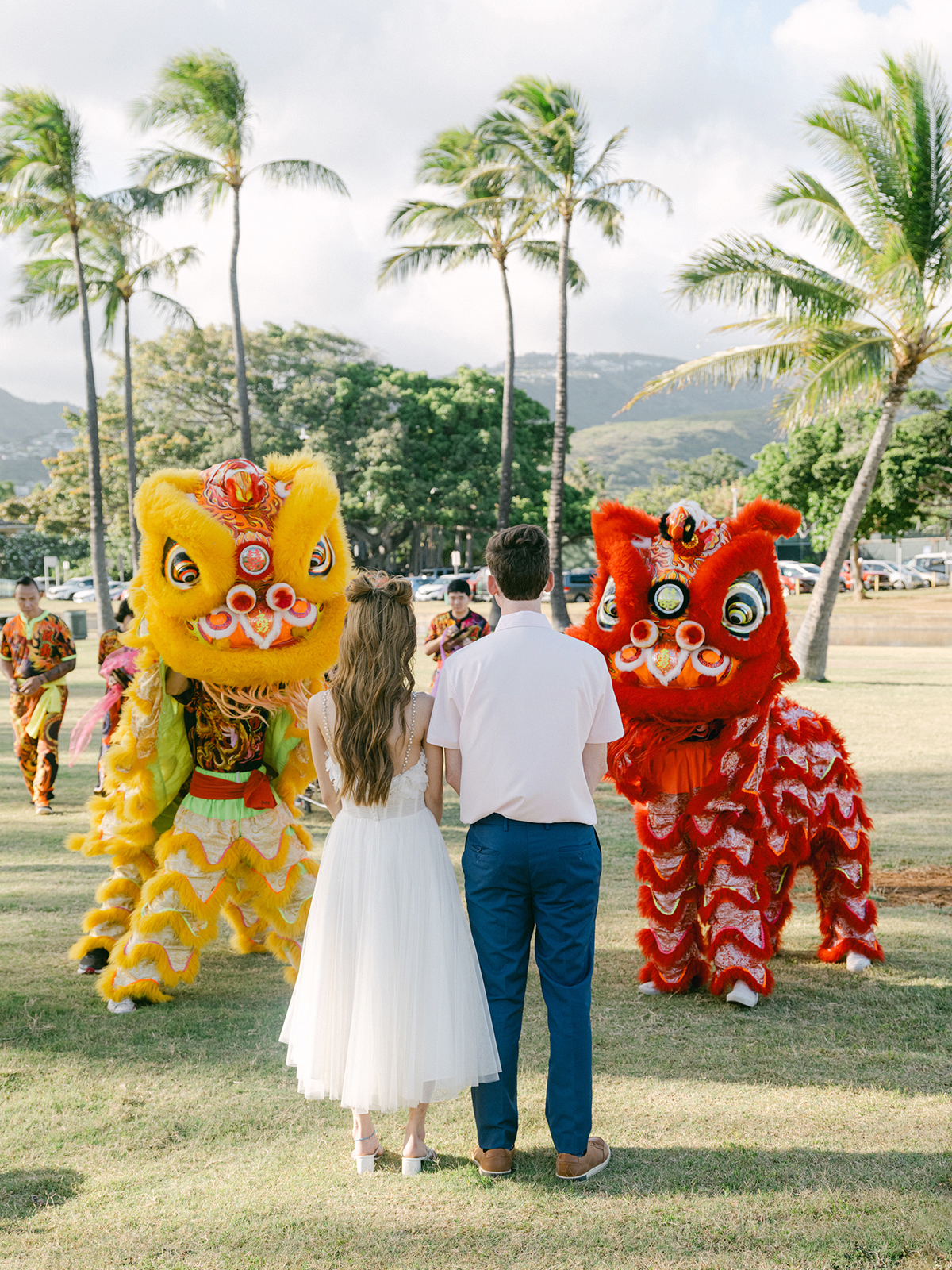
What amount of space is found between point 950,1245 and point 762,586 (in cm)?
243

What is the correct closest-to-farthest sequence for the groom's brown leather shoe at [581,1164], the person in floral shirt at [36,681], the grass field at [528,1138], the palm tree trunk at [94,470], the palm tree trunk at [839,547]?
the grass field at [528,1138], the groom's brown leather shoe at [581,1164], the person in floral shirt at [36,681], the palm tree trunk at [839,547], the palm tree trunk at [94,470]

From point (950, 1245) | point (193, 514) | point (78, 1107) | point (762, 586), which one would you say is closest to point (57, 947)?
point (78, 1107)

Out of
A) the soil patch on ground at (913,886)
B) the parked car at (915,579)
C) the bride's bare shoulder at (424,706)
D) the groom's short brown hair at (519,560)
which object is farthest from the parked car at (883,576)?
the bride's bare shoulder at (424,706)

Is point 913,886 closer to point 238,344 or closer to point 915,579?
point 238,344

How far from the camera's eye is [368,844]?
2988 millimetres

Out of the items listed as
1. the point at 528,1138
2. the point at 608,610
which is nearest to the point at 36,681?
the point at 608,610

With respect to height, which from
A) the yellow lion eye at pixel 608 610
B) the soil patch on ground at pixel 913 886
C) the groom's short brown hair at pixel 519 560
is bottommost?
the soil patch on ground at pixel 913 886

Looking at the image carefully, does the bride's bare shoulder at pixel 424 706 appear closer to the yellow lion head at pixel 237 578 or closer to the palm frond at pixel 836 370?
the yellow lion head at pixel 237 578

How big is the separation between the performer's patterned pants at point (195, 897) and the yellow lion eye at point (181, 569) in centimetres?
98

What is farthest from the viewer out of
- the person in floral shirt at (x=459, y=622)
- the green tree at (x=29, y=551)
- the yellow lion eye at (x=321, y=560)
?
the green tree at (x=29, y=551)

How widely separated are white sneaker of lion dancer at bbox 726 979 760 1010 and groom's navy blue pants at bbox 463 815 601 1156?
151cm

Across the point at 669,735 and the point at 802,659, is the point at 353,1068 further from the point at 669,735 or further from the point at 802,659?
the point at 802,659

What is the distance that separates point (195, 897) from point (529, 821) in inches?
81.4

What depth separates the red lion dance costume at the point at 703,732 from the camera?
4238 millimetres
